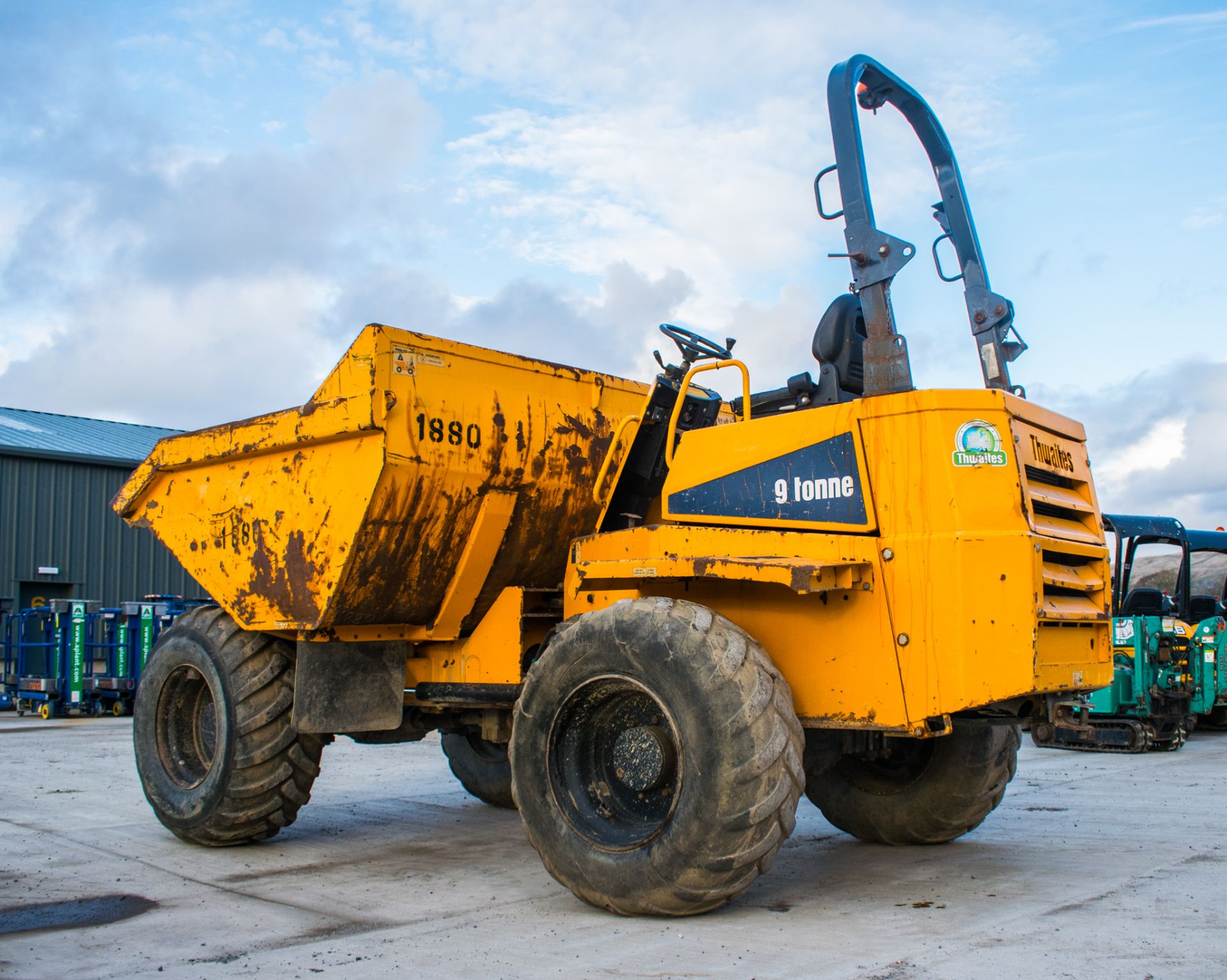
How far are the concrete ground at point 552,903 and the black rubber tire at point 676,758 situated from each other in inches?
7.6

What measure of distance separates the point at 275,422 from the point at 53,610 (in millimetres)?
13926

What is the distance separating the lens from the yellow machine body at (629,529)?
485 centimetres

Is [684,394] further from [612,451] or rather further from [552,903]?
[552,903]

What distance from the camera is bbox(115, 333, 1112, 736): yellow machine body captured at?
485cm

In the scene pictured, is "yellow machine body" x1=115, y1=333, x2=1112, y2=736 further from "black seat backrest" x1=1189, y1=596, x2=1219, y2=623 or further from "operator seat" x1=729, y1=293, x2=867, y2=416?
"black seat backrest" x1=1189, y1=596, x2=1219, y2=623

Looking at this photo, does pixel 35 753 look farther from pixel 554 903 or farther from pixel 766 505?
pixel 766 505

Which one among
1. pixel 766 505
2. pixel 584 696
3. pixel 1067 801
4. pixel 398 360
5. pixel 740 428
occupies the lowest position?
pixel 1067 801

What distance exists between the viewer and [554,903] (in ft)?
17.6

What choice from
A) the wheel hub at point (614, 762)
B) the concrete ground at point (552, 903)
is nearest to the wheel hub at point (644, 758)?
the wheel hub at point (614, 762)

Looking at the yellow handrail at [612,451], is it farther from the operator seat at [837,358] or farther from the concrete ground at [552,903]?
the concrete ground at [552,903]

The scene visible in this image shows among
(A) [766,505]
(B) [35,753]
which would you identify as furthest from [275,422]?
(B) [35,753]

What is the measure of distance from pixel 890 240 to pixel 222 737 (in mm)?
4523

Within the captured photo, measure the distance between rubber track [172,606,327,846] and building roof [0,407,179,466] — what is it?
19.7 metres

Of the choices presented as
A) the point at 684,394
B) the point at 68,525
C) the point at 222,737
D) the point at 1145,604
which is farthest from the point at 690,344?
the point at 68,525
